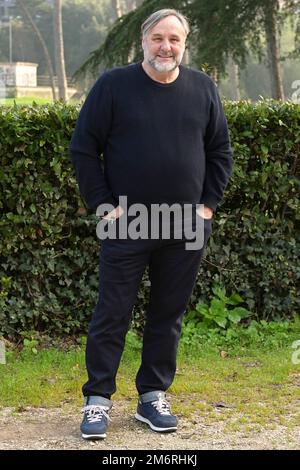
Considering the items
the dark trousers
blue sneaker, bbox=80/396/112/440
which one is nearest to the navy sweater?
the dark trousers

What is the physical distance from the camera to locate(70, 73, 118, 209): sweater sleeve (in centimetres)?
419

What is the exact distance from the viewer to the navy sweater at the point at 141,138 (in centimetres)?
418

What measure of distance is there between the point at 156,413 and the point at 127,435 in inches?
7.8

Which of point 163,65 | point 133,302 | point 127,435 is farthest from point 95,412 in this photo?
point 163,65

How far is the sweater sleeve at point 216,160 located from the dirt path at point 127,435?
4.04 ft

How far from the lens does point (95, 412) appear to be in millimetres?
4320

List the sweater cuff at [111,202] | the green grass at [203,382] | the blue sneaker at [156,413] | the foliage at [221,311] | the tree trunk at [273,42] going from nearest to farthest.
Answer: the sweater cuff at [111,202] → the blue sneaker at [156,413] → the green grass at [203,382] → the foliage at [221,311] → the tree trunk at [273,42]

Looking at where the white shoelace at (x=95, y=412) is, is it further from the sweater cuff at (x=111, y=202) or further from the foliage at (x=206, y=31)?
the foliage at (x=206, y=31)

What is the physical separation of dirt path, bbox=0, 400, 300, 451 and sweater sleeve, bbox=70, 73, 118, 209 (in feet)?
4.04

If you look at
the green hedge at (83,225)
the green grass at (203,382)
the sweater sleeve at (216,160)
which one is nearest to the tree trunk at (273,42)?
the green hedge at (83,225)

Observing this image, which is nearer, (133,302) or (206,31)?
(133,302)

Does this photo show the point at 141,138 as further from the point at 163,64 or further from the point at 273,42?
the point at 273,42

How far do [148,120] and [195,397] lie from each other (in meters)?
1.88
